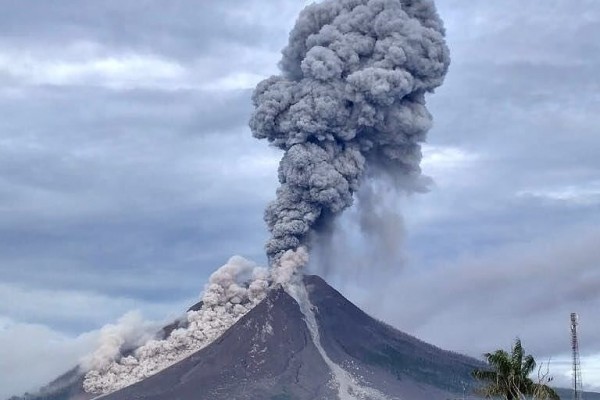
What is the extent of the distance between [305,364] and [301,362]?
520 mm

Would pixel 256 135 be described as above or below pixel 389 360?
above

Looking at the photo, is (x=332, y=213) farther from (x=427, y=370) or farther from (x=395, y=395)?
(x=427, y=370)

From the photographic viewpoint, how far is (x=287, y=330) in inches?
5448

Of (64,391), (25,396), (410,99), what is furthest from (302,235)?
(25,396)

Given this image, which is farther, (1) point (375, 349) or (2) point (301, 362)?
(1) point (375, 349)

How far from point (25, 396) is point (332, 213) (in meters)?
53.0

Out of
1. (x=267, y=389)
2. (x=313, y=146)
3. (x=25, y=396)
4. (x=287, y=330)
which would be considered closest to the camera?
(x=313, y=146)

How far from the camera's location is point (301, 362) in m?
135

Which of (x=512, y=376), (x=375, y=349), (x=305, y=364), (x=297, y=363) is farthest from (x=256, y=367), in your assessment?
(x=512, y=376)

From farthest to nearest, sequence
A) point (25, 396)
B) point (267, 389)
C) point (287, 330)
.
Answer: point (25, 396)
point (287, 330)
point (267, 389)

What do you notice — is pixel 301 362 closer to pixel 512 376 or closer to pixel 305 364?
pixel 305 364

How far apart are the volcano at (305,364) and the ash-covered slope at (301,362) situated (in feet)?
0.34

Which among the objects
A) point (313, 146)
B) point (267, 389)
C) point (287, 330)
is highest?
point (313, 146)

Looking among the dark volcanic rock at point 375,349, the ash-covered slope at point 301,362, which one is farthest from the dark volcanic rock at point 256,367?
the dark volcanic rock at point 375,349
